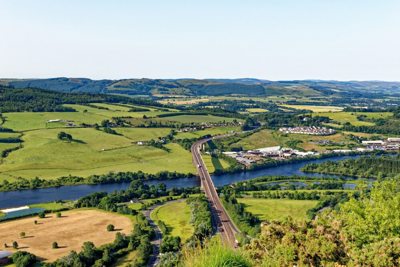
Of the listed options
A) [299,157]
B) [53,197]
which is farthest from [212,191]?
[299,157]

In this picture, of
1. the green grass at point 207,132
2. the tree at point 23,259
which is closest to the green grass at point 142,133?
the green grass at point 207,132

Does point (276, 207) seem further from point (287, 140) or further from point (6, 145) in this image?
point (6, 145)

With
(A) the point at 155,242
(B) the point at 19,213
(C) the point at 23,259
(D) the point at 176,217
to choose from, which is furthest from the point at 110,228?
(B) the point at 19,213

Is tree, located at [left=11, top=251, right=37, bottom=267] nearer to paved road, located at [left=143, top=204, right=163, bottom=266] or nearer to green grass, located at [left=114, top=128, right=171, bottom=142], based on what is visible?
paved road, located at [left=143, top=204, right=163, bottom=266]

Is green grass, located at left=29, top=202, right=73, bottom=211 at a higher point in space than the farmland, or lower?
lower

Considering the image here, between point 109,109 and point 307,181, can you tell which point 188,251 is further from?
point 109,109

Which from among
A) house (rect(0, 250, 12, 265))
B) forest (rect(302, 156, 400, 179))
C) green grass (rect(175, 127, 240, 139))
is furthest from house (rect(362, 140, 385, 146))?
house (rect(0, 250, 12, 265))
